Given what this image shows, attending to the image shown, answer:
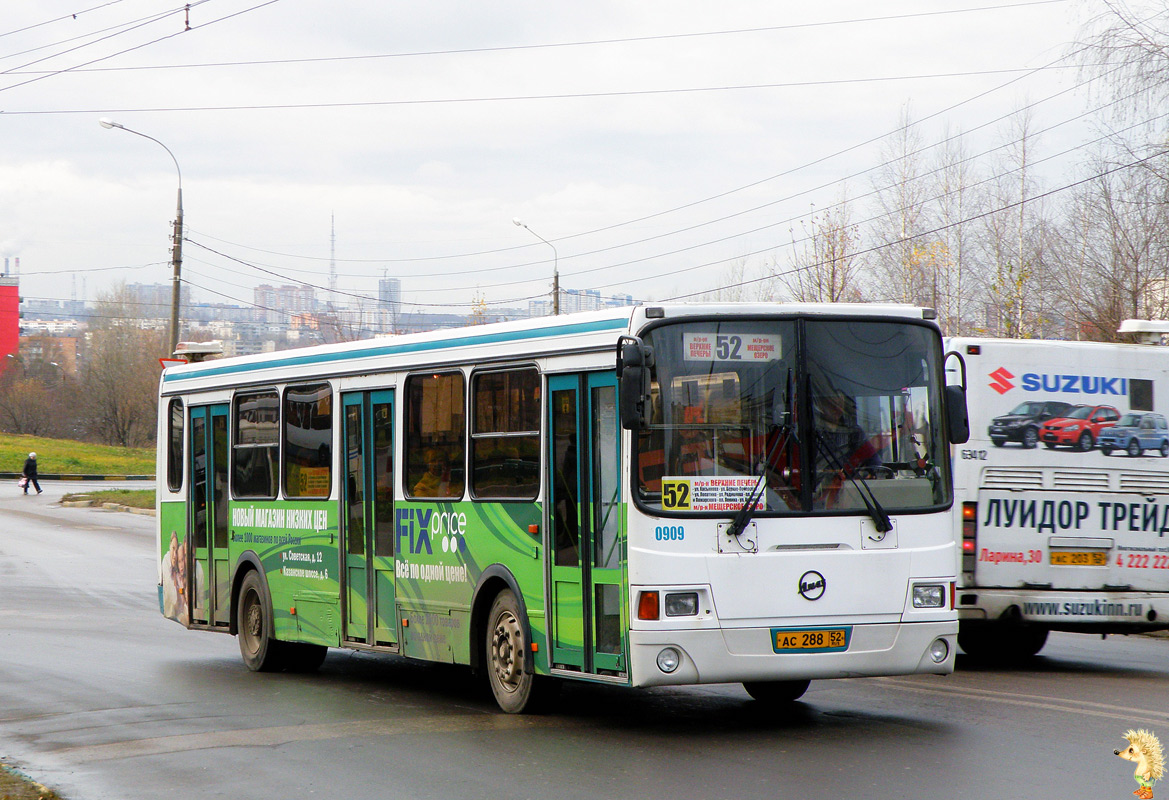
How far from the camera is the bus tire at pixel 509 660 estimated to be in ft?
31.3

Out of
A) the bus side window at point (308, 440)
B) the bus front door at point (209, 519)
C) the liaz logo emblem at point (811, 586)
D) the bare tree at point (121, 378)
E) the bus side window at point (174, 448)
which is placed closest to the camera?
the liaz logo emblem at point (811, 586)

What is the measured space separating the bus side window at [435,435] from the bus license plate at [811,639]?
2.85 meters

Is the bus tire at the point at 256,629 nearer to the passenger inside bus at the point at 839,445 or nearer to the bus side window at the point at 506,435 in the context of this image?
the bus side window at the point at 506,435

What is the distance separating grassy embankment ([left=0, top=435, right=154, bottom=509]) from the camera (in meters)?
67.2

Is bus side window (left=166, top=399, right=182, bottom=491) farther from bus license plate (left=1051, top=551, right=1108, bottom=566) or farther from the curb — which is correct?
the curb

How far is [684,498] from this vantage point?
856cm

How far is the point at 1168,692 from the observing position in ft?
35.7

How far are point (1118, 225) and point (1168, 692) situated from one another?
56.6ft

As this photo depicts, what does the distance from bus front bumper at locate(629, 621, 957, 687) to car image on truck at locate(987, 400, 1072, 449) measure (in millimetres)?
3801

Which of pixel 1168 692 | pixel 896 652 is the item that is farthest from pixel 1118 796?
pixel 1168 692

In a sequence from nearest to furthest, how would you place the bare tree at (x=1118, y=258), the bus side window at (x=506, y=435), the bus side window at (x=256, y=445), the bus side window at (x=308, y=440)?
the bus side window at (x=506, y=435)
the bus side window at (x=308, y=440)
the bus side window at (x=256, y=445)
the bare tree at (x=1118, y=258)

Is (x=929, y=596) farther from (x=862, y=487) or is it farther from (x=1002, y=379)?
(x=1002, y=379)

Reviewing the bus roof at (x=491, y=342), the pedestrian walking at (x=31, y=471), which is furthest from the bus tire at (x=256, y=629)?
the pedestrian walking at (x=31, y=471)

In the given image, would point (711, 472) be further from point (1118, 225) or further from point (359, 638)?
point (1118, 225)
